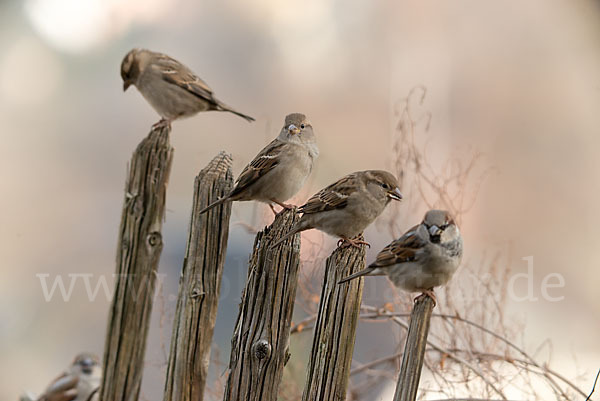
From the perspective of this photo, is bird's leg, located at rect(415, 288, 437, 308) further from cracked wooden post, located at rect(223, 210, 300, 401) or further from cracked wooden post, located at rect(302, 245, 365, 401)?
cracked wooden post, located at rect(223, 210, 300, 401)

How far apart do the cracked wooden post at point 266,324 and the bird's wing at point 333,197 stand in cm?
31

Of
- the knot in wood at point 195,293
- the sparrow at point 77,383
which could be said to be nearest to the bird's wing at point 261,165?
the knot in wood at point 195,293

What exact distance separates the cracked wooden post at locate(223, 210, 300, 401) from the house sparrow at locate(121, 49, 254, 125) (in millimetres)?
1052

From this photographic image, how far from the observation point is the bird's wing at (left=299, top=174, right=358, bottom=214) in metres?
2.91

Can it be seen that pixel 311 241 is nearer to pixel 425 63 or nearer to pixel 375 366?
pixel 375 366

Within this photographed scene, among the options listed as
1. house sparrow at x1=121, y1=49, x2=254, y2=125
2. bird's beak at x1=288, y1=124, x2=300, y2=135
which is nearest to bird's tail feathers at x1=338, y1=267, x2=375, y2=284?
bird's beak at x1=288, y1=124, x2=300, y2=135

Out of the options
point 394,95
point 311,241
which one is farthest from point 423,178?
point 394,95

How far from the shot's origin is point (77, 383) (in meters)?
4.63

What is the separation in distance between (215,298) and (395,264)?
2.41ft

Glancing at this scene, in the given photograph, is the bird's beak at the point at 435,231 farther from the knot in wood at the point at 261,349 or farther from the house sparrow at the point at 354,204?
the knot in wood at the point at 261,349

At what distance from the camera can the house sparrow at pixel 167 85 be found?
3381 millimetres

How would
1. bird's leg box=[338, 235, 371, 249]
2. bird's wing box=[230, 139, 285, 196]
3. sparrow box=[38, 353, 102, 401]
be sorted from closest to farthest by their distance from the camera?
bird's leg box=[338, 235, 371, 249], bird's wing box=[230, 139, 285, 196], sparrow box=[38, 353, 102, 401]

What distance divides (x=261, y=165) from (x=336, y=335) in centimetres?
105

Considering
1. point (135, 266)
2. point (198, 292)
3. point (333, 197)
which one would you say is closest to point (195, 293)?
point (198, 292)
